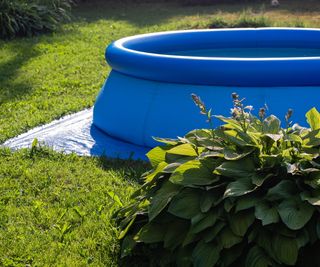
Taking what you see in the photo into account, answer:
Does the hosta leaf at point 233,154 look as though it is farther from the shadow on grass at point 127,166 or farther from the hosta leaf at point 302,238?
the shadow on grass at point 127,166

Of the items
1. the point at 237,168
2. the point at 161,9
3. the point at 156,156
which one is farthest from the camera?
the point at 161,9

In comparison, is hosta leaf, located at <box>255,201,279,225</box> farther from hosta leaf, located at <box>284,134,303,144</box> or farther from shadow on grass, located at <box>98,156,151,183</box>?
shadow on grass, located at <box>98,156,151,183</box>

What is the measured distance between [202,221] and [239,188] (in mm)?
235

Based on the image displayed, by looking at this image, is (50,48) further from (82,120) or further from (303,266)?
(303,266)

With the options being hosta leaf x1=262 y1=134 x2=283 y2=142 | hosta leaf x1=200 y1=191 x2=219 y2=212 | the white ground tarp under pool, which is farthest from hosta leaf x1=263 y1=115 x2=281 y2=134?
the white ground tarp under pool

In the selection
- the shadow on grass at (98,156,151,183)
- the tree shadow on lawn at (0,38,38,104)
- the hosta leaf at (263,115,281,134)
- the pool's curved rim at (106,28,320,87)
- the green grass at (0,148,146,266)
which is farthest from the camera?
the tree shadow on lawn at (0,38,38,104)

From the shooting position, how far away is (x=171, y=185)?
3051 millimetres

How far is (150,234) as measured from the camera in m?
3.04

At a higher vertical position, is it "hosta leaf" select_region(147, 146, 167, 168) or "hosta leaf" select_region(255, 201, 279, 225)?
"hosta leaf" select_region(255, 201, 279, 225)

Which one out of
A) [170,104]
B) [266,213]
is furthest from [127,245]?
[170,104]

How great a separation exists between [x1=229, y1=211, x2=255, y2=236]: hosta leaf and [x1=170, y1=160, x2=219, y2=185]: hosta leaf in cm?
21

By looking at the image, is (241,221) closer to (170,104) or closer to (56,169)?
(56,169)

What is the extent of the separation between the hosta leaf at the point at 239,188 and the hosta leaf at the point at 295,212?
17cm

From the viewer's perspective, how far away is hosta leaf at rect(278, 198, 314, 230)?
2.65 m
